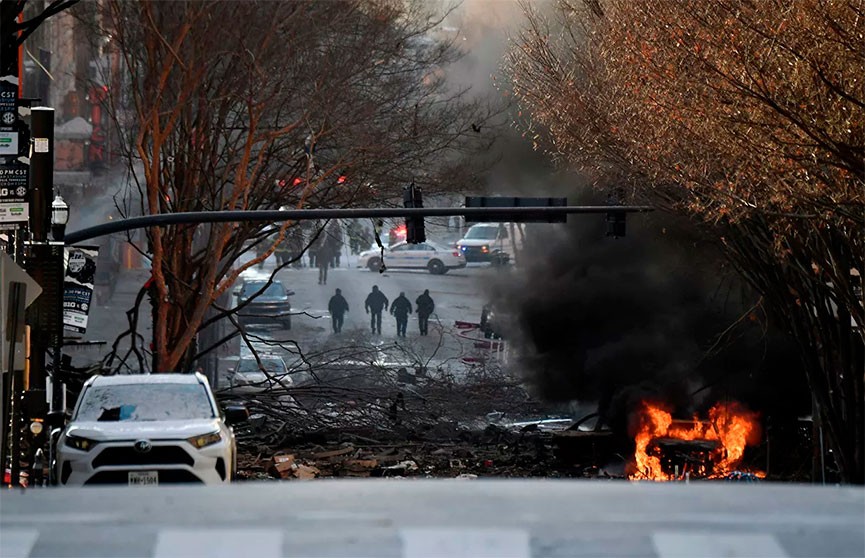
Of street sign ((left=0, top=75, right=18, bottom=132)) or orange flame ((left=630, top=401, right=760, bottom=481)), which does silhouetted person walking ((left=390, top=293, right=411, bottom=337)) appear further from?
street sign ((left=0, top=75, right=18, bottom=132))

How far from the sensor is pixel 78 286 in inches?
848

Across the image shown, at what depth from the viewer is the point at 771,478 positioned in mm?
29016

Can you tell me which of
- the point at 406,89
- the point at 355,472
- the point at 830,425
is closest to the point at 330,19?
the point at 406,89

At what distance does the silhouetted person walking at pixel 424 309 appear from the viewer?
49750mm

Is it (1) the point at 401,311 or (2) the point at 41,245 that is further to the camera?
(1) the point at 401,311

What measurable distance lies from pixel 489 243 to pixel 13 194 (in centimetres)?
3762

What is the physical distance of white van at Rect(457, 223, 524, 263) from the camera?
51.3 m

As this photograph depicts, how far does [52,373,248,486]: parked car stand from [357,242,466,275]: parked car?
4280 centimetres

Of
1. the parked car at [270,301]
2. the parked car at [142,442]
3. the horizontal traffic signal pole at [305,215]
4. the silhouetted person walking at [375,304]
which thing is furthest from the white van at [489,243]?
the parked car at [142,442]

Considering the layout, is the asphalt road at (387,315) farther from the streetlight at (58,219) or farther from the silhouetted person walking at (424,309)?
the streetlight at (58,219)

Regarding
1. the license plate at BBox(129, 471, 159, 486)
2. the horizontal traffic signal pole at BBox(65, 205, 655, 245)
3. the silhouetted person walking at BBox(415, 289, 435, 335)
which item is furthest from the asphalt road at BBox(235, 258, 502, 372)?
the license plate at BBox(129, 471, 159, 486)

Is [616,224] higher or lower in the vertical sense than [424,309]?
higher

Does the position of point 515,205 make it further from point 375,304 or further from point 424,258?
point 424,258

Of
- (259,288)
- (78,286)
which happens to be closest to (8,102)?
(78,286)
